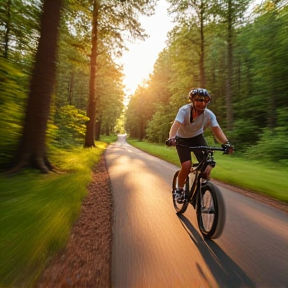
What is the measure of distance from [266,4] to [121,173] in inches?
443

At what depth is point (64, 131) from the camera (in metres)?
14.1

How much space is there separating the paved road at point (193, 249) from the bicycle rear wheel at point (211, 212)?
0.16 meters

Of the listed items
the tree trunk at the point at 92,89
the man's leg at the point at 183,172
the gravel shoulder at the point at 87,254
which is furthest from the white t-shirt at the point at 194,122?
the tree trunk at the point at 92,89

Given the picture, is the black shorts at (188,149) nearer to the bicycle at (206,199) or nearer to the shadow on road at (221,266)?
the bicycle at (206,199)

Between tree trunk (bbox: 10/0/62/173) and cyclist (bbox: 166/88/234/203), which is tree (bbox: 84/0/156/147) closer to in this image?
tree trunk (bbox: 10/0/62/173)

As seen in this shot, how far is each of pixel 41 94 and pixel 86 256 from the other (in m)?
5.08

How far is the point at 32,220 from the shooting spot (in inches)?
140

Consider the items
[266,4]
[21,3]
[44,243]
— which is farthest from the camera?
[266,4]

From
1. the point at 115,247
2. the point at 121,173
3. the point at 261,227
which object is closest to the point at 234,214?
the point at 261,227

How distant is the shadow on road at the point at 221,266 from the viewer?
8.07ft

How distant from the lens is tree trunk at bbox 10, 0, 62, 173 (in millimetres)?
6527

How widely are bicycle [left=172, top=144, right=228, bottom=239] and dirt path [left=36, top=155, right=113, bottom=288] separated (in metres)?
→ 1.41

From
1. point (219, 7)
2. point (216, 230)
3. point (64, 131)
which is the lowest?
point (216, 230)

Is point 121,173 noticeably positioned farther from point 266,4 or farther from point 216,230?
point 266,4
